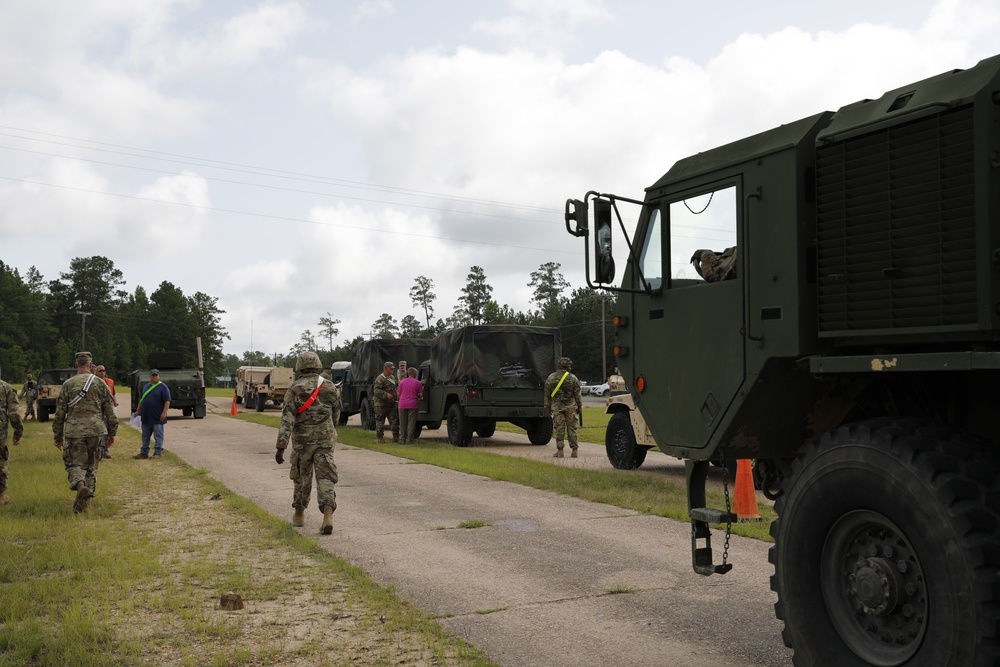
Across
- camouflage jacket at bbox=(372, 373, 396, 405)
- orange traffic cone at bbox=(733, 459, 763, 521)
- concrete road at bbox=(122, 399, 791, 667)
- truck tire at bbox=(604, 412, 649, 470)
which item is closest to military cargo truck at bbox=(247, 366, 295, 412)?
camouflage jacket at bbox=(372, 373, 396, 405)

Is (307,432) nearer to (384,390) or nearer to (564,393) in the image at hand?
(564,393)

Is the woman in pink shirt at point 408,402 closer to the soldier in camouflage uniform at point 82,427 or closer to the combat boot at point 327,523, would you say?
the soldier in camouflage uniform at point 82,427

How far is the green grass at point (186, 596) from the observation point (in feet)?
16.9

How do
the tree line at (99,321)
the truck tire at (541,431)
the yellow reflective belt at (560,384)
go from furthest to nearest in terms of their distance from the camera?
1. the tree line at (99,321)
2. the truck tire at (541,431)
3. the yellow reflective belt at (560,384)

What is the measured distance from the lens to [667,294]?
5484 millimetres

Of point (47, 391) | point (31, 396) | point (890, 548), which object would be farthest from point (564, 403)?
point (47, 391)

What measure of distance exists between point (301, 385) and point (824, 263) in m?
6.41

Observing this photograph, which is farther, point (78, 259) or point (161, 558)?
point (78, 259)

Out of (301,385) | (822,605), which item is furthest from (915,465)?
(301,385)

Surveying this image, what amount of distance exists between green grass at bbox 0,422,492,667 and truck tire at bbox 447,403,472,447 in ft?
29.3

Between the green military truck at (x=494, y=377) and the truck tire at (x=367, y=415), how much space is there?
16.7 feet

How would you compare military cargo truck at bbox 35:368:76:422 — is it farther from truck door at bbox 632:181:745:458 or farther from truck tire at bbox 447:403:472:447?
truck door at bbox 632:181:745:458

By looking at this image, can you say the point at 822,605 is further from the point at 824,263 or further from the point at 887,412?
the point at 824,263

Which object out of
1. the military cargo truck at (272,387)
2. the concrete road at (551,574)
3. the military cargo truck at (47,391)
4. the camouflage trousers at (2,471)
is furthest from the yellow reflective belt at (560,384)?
the military cargo truck at (272,387)
